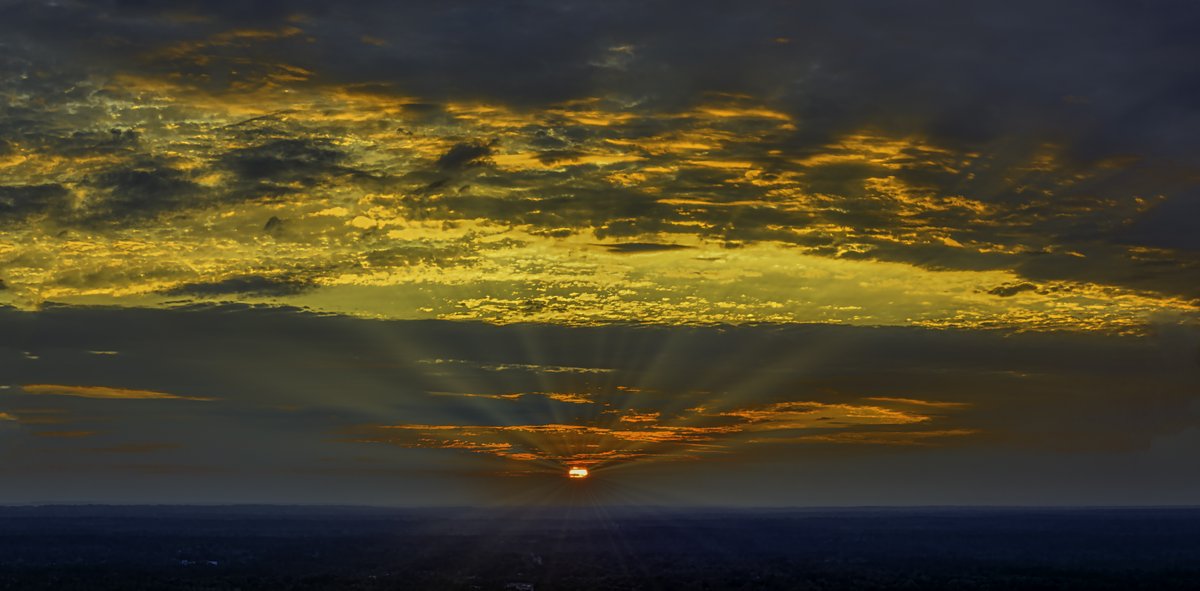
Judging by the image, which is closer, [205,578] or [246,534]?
[205,578]

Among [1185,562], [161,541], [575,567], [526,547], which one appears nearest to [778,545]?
[526,547]

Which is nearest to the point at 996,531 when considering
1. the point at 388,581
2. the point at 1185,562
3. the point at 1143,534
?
the point at 1143,534

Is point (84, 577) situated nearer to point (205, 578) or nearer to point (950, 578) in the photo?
point (205, 578)

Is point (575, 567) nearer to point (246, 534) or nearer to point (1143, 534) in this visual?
point (246, 534)

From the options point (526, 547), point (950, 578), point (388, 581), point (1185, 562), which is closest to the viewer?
point (388, 581)

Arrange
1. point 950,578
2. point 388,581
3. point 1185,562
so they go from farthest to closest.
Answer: point 1185,562 < point 950,578 < point 388,581

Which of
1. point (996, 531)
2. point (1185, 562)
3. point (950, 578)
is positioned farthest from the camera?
point (996, 531)
